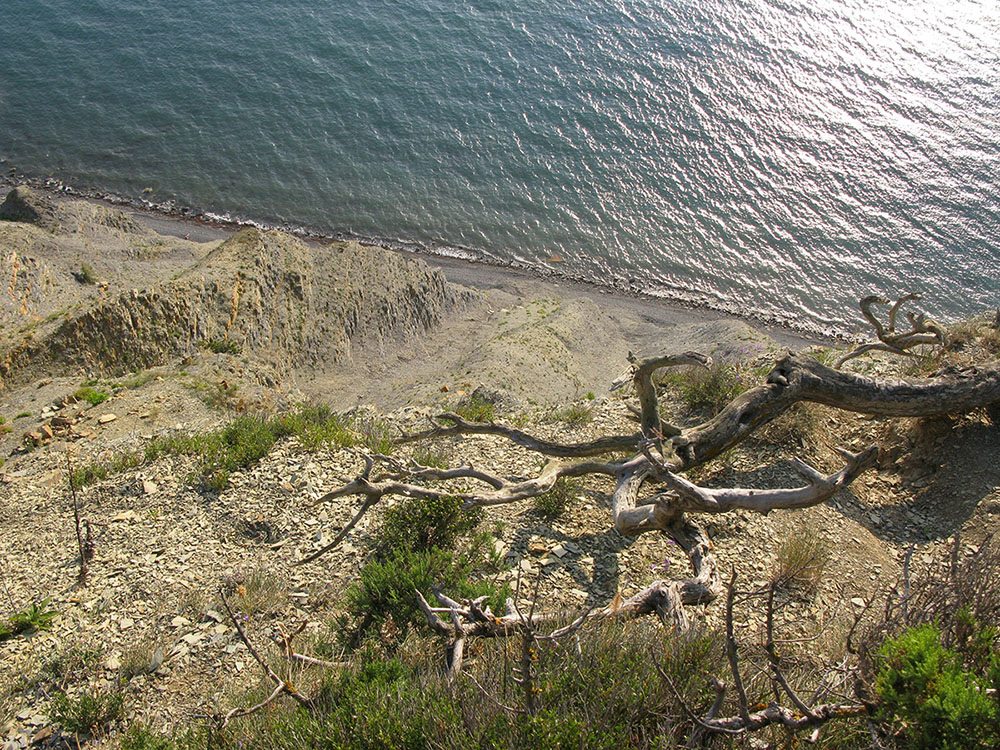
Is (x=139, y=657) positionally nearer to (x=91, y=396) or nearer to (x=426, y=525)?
(x=426, y=525)

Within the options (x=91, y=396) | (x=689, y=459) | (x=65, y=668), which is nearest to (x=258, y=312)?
(x=91, y=396)

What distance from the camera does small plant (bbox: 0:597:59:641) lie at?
25.2ft

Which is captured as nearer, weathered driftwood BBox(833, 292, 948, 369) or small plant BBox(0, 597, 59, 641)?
small plant BBox(0, 597, 59, 641)

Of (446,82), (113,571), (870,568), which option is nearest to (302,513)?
(113,571)

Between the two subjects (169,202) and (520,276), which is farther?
(169,202)

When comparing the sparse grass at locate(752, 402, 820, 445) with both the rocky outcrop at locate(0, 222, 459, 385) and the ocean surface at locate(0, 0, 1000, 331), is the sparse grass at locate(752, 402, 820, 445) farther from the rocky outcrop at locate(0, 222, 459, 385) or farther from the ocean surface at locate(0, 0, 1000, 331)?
the ocean surface at locate(0, 0, 1000, 331)

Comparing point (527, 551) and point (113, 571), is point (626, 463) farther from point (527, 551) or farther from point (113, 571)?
point (113, 571)

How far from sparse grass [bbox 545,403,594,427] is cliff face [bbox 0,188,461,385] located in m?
9.50

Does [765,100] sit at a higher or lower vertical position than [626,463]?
higher

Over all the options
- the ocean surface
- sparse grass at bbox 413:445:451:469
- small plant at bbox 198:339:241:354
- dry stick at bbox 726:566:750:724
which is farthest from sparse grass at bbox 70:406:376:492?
the ocean surface

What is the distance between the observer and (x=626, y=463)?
8.69m

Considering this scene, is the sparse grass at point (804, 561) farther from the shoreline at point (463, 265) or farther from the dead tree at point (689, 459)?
the shoreline at point (463, 265)

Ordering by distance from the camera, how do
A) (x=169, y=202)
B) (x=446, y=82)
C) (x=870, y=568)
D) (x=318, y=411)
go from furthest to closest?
(x=446, y=82) < (x=169, y=202) < (x=318, y=411) < (x=870, y=568)

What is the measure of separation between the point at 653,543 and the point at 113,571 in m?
6.83
